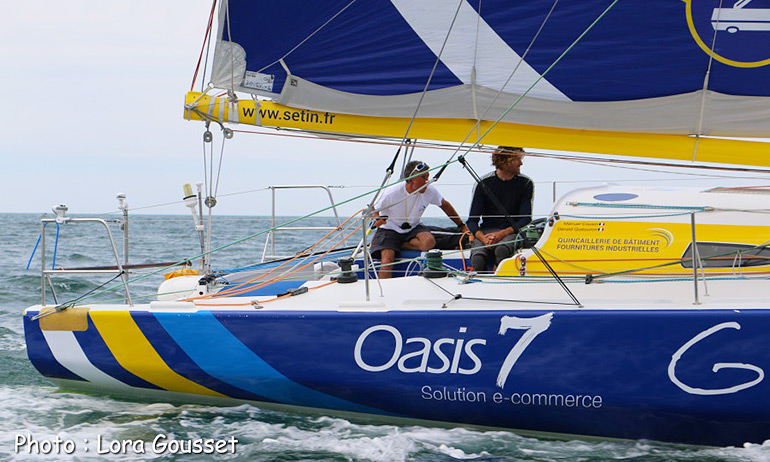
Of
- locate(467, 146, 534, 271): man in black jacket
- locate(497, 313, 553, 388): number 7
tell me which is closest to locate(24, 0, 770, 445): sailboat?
locate(497, 313, 553, 388): number 7

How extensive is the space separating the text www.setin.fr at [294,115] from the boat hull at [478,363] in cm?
114

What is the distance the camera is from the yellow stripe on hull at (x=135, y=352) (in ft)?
13.3

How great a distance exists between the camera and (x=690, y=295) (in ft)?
11.6

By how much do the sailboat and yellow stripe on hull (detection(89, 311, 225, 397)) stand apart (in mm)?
12

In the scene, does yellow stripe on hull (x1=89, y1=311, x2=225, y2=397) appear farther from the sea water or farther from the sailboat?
the sea water

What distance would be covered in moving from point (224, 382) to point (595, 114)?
234 cm

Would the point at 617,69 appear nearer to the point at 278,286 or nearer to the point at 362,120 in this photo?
the point at 362,120

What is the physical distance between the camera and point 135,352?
409 cm

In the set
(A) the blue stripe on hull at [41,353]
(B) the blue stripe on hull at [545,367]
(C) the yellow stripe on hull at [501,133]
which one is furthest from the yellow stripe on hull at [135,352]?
(C) the yellow stripe on hull at [501,133]

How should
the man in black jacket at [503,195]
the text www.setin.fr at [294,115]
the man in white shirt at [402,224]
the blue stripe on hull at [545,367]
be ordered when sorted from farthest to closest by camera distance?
the man in white shirt at [402,224], the man in black jacket at [503,195], the text www.setin.fr at [294,115], the blue stripe on hull at [545,367]

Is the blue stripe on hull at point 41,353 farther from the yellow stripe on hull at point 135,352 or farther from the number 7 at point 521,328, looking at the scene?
the number 7 at point 521,328

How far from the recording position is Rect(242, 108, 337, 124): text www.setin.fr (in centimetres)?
433

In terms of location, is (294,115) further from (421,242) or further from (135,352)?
(135,352)

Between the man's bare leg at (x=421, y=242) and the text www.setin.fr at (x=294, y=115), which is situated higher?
the text www.setin.fr at (x=294, y=115)
